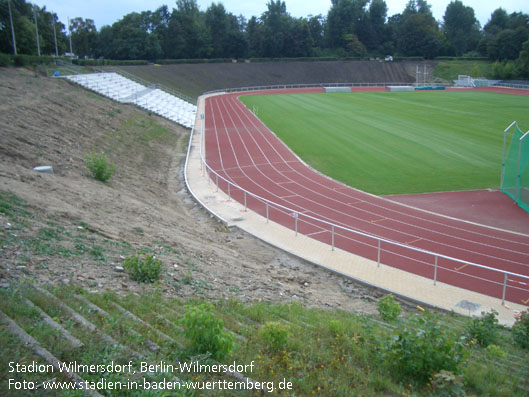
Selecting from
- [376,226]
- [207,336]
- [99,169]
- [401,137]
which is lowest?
[376,226]

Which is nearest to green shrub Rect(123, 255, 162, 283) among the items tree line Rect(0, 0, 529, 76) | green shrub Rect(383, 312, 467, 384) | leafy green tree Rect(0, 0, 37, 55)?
green shrub Rect(383, 312, 467, 384)

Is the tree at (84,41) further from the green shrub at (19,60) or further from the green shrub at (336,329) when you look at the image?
the green shrub at (336,329)

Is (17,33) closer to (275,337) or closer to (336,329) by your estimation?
(336,329)

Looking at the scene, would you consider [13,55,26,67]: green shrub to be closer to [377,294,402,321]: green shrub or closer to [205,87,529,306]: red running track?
[205,87,529,306]: red running track

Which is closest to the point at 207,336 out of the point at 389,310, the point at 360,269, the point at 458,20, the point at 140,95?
the point at 389,310

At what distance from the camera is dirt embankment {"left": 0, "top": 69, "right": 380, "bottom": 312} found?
28.7 feet

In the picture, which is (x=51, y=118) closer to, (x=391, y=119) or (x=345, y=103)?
(x=391, y=119)

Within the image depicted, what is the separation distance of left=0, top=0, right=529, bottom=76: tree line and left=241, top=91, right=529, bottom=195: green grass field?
129ft

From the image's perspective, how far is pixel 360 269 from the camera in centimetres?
1230

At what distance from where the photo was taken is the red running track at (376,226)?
1275cm

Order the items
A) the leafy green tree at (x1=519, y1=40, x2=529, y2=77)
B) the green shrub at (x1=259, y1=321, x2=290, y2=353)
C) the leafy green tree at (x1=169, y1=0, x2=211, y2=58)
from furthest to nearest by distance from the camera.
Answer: the leafy green tree at (x1=169, y1=0, x2=211, y2=58)
the leafy green tree at (x1=519, y1=40, x2=529, y2=77)
the green shrub at (x1=259, y1=321, x2=290, y2=353)

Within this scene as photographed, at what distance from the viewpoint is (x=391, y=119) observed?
142 feet

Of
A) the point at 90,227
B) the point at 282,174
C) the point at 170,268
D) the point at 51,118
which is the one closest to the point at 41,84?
the point at 51,118

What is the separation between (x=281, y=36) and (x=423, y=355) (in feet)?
352
